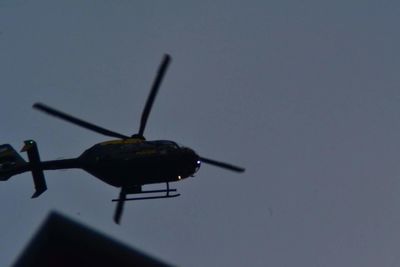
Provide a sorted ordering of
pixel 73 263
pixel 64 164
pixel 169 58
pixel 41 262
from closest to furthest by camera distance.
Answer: pixel 41 262 → pixel 73 263 → pixel 169 58 → pixel 64 164

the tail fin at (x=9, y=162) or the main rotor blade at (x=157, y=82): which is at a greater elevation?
the main rotor blade at (x=157, y=82)

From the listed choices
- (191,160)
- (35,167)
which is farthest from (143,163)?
(35,167)

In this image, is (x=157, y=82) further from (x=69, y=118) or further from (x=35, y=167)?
(x=35, y=167)

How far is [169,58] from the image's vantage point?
53.2ft

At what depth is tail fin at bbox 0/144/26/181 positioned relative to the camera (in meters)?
18.2

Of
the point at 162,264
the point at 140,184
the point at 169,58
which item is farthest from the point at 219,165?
the point at 162,264

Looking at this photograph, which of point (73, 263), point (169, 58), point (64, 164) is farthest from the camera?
point (64, 164)

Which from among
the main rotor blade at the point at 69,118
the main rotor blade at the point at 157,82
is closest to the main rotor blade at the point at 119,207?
the main rotor blade at the point at 69,118

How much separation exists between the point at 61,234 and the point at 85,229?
1.77 ft

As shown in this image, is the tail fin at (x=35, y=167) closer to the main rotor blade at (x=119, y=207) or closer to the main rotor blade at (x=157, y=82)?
the main rotor blade at (x=119, y=207)

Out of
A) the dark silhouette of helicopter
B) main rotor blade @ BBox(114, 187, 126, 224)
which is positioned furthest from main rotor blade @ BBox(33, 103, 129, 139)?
main rotor blade @ BBox(114, 187, 126, 224)

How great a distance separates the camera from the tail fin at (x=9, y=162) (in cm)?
1820

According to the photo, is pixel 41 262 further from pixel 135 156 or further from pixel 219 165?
pixel 219 165

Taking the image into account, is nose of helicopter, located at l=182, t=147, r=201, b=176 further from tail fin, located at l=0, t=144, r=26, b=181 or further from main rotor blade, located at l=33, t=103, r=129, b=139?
tail fin, located at l=0, t=144, r=26, b=181
